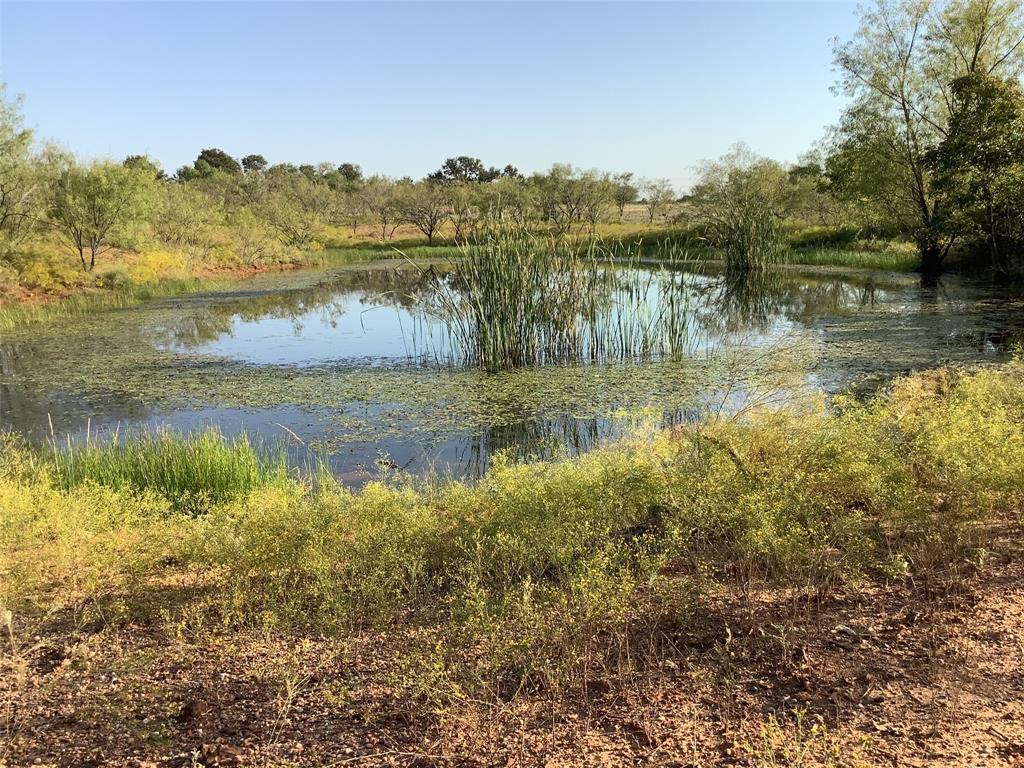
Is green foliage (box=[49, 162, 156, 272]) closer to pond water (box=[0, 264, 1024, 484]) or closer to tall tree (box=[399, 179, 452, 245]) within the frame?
pond water (box=[0, 264, 1024, 484])

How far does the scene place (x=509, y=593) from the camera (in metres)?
2.51

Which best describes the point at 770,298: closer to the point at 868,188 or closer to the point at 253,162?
the point at 868,188

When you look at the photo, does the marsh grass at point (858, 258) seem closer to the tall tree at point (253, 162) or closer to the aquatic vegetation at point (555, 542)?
the aquatic vegetation at point (555, 542)

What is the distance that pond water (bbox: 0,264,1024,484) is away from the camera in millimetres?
6812

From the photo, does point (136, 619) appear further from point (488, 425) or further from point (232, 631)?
point (488, 425)

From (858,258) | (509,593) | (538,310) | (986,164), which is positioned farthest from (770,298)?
(509,593)

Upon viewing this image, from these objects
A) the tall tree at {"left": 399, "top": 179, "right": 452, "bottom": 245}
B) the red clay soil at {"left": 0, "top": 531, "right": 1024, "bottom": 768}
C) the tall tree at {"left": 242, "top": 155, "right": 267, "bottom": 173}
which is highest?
the tall tree at {"left": 242, "top": 155, "right": 267, "bottom": 173}

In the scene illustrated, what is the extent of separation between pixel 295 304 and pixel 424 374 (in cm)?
1081

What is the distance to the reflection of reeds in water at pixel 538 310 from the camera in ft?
30.0

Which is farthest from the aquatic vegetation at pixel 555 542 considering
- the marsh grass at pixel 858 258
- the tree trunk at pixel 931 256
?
the marsh grass at pixel 858 258

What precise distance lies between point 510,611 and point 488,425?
4.58 metres

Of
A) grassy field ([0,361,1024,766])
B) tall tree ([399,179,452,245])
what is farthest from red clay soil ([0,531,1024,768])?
tall tree ([399,179,452,245])

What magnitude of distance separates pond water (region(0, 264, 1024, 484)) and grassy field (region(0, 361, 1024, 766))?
1613mm

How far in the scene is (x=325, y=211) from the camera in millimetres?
43219
